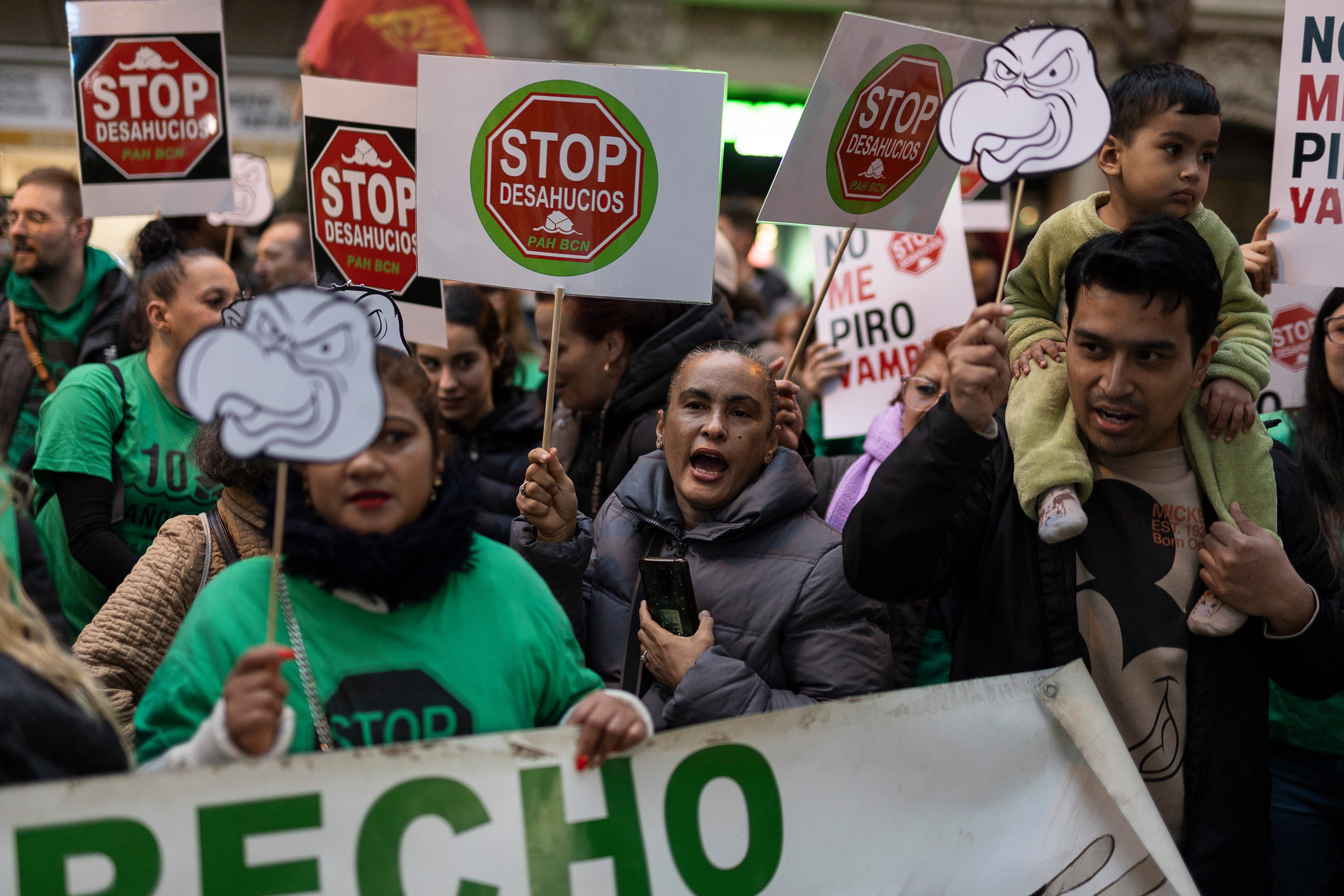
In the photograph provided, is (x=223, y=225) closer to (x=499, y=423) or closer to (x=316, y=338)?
(x=499, y=423)

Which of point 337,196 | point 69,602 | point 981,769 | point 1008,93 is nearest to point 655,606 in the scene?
point 981,769

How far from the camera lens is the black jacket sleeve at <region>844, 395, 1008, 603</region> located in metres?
2.32

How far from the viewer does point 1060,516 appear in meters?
2.45

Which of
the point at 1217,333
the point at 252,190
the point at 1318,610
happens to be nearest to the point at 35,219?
the point at 252,190

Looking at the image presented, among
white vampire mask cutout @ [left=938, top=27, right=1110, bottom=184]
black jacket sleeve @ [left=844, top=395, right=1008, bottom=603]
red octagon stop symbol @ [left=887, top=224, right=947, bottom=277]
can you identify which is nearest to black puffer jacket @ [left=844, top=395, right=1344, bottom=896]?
black jacket sleeve @ [left=844, top=395, right=1008, bottom=603]

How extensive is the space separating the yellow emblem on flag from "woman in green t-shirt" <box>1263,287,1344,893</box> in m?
4.68

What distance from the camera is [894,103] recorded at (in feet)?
10.6

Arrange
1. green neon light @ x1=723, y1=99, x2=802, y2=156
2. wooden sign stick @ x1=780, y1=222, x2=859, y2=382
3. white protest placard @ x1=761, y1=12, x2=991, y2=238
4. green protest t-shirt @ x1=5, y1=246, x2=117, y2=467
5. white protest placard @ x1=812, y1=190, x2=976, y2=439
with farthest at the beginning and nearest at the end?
green neon light @ x1=723, y1=99, x2=802, y2=156 → white protest placard @ x1=812, y1=190, x2=976, y2=439 → green protest t-shirt @ x1=5, y1=246, x2=117, y2=467 → white protest placard @ x1=761, y1=12, x2=991, y2=238 → wooden sign stick @ x1=780, y1=222, x2=859, y2=382

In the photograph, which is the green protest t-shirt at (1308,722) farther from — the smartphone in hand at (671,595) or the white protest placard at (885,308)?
the white protest placard at (885,308)

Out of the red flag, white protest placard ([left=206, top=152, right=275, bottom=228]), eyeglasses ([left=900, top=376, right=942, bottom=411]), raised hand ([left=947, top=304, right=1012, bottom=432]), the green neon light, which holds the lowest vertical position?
eyeglasses ([left=900, top=376, right=942, bottom=411])

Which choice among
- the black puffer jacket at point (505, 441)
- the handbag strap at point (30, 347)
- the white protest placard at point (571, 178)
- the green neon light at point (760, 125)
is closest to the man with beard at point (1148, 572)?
the white protest placard at point (571, 178)

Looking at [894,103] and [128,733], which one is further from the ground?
[894,103]

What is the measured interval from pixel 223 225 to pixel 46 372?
170cm

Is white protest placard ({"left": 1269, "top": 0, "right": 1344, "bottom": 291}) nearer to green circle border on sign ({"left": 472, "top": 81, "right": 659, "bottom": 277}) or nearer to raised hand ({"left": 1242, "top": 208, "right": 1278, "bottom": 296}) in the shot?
raised hand ({"left": 1242, "top": 208, "right": 1278, "bottom": 296})
